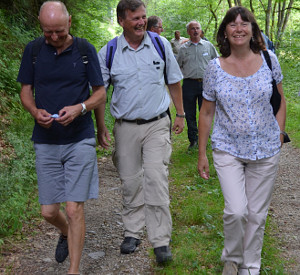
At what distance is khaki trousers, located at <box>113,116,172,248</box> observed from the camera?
15.3ft

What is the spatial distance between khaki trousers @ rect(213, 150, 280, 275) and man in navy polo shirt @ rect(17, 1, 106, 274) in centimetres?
118

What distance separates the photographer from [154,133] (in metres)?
4.80

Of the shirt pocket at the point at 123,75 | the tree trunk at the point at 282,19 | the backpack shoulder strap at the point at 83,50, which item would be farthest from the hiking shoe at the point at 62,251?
the tree trunk at the point at 282,19

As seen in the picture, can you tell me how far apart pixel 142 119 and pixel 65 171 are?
110 cm

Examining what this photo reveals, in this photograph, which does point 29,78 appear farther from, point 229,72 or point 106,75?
point 229,72

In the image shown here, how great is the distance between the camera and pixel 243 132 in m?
3.77

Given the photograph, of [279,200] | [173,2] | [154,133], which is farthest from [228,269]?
[173,2]

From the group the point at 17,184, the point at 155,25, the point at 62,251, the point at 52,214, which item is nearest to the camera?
the point at 52,214

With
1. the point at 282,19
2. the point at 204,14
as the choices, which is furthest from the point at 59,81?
the point at 204,14

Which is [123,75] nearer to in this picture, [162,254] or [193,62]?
[162,254]

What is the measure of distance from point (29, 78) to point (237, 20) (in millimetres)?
1860

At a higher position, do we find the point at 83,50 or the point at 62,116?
the point at 83,50

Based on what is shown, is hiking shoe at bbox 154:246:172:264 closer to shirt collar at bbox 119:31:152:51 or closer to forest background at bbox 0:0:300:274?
forest background at bbox 0:0:300:274

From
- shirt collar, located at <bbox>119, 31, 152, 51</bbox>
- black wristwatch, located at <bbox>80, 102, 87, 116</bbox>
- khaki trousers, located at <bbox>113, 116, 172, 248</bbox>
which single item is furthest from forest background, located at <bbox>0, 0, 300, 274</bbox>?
shirt collar, located at <bbox>119, 31, 152, 51</bbox>
